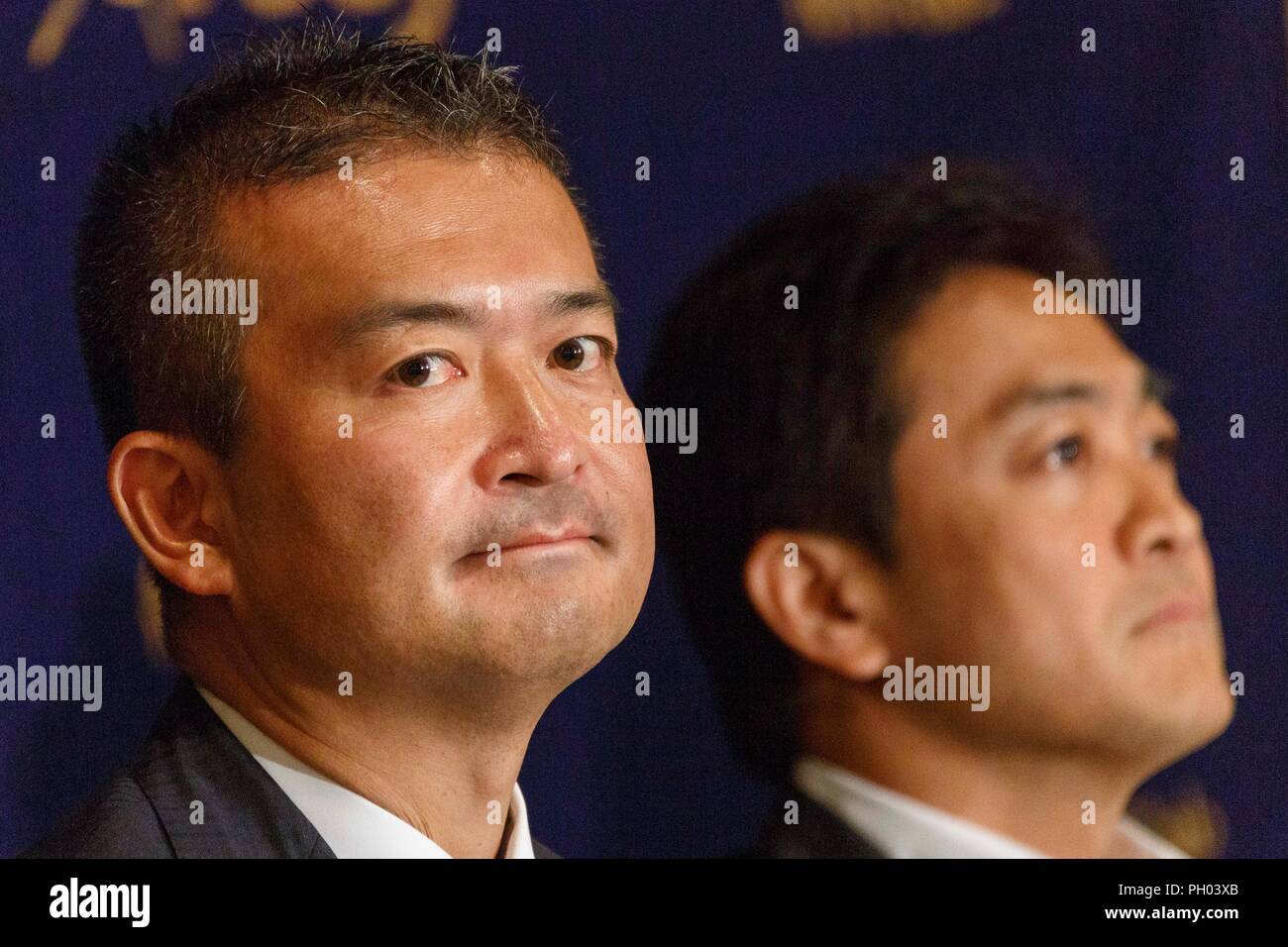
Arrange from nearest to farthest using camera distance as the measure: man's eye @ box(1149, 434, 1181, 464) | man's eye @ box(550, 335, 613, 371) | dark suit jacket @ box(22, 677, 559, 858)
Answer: dark suit jacket @ box(22, 677, 559, 858)
man's eye @ box(550, 335, 613, 371)
man's eye @ box(1149, 434, 1181, 464)

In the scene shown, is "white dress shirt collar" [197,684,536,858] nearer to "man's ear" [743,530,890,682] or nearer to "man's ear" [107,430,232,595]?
"man's ear" [107,430,232,595]

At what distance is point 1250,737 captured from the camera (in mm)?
2418

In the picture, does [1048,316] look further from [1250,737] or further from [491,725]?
[491,725]

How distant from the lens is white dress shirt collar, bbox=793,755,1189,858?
2.29 m

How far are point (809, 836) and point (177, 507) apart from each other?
109 centimetres

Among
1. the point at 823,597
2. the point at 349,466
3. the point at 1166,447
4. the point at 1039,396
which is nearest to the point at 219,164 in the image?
the point at 349,466

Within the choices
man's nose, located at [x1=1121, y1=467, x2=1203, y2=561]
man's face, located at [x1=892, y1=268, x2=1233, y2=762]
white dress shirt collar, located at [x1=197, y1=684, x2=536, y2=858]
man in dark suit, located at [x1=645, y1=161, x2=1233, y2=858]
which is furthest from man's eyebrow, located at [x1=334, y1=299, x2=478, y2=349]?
man's nose, located at [x1=1121, y1=467, x2=1203, y2=561]

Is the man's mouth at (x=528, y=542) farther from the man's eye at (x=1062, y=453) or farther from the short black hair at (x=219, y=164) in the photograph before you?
the man's eye at (x=1062, y=453)

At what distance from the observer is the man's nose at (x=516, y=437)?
2176mm

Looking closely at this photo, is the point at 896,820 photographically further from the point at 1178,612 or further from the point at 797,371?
the point at 797,371

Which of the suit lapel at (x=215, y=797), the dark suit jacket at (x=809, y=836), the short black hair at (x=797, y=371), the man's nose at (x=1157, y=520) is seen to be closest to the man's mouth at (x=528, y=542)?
the short black hair at (x=797, y=371)

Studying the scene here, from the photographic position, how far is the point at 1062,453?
2.26m
